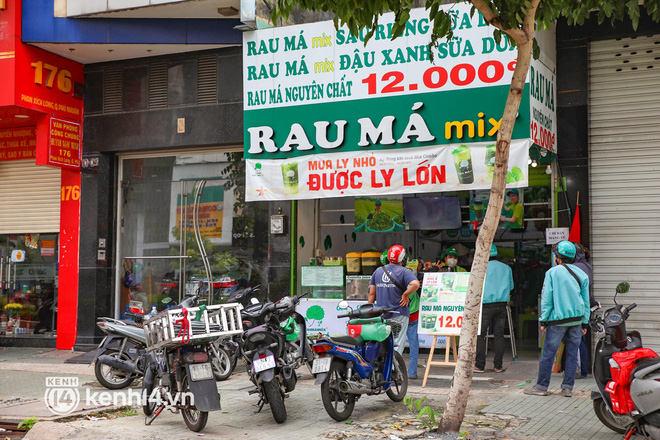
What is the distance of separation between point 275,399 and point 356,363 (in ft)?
3.00

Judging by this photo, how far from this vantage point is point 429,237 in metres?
13.2

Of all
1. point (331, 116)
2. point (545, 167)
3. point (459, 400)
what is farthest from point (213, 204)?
point (459, 400)

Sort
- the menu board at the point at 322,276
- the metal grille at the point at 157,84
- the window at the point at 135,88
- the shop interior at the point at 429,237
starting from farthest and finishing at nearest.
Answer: the window at the point at 135,88, the metal grille at the point at 157,84, the menu board at the point at 322,276, the shop interior at the point at 429,237

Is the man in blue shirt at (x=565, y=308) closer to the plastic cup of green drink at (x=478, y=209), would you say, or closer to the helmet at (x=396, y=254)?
the helmet at (x=396, y=254)

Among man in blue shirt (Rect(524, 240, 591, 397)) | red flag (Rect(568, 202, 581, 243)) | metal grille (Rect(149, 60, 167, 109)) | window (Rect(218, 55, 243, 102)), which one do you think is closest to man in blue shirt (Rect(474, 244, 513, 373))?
red flag (Rect(568, 202, 581, 243))

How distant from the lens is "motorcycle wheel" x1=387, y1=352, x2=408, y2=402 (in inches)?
327

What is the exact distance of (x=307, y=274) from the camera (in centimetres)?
Answer: 1241

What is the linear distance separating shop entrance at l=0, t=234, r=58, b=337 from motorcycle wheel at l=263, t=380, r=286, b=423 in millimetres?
Answer: 8887

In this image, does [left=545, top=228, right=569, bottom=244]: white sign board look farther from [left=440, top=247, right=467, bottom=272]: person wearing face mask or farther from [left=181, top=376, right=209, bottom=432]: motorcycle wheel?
[left=181, top=376, right=209, bottom=432]: motorcycle wheel

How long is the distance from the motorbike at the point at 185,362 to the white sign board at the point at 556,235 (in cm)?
521

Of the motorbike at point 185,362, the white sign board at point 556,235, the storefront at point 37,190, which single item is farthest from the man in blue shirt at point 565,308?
the storefront at point 37,190

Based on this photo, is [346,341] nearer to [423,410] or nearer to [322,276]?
[423,410]

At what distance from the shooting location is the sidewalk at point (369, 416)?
7.09 metres

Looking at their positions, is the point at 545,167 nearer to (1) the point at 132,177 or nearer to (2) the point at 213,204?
(2) the point at 213,204
